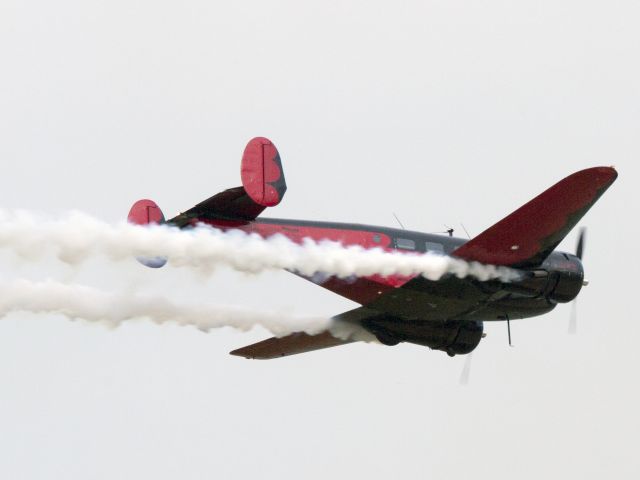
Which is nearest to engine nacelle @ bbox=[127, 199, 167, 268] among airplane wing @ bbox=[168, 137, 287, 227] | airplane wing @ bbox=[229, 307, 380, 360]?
airplane wing @ bbox=[168, 137, 287, 227]

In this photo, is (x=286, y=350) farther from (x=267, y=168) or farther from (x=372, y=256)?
(x=267, y=168)

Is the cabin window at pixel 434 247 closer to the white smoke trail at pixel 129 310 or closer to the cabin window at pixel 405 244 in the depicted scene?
the cabin window at pixel 405 244

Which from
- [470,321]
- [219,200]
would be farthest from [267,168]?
[470,321]

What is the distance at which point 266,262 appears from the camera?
85.4 ft

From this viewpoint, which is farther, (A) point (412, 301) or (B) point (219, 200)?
(A) point (412, 301)

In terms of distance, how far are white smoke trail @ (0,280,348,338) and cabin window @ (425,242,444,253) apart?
11.2ft

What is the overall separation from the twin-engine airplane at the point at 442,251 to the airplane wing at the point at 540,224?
20mm

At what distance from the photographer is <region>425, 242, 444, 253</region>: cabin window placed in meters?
28.8

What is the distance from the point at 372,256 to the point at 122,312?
503 centimetres

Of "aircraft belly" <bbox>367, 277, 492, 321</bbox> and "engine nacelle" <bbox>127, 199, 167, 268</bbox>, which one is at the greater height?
"engine nacelle" <bbox>127, 199, 167, 268</bbox>

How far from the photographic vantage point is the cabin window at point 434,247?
2884cm

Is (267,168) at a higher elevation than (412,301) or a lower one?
higher

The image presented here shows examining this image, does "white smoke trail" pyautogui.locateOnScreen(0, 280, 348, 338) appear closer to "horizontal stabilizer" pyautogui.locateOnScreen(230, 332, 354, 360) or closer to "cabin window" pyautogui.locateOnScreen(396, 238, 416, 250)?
"horizontal stabilizer" pyautogui.locateOnScreen(230, 332, 354, 360)

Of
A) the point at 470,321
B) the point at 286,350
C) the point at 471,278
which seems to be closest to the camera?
the point at 471,278
